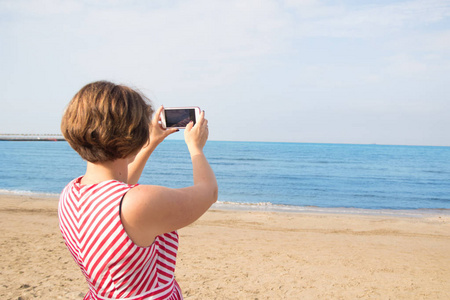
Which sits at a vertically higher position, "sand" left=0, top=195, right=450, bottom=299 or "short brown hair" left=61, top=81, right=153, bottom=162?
"short brown hair" left=61, top=81, right=153, bottom=162

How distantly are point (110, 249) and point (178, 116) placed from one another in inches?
27.4

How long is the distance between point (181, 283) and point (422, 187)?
991 inches

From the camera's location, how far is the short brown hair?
118 cm

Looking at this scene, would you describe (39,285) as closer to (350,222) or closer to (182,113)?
(182,113)

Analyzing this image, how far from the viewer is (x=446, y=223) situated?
12.8 m

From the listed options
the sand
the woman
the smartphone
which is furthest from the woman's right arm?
the sand

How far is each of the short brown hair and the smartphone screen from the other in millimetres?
406

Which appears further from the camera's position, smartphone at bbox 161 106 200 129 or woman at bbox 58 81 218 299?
smartphone at bbox 161 106 200 129

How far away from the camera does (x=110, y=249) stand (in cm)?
119

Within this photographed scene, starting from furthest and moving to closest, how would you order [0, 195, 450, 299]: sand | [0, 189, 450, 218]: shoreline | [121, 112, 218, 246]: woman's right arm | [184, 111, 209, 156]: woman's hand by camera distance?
[0, 189, 450, 218]: shoreline, [0, 195, 450, 299]: sand, [184, 111, 209, 156]: woman's hand, [121, 112, 218, 246]: woman's right arm

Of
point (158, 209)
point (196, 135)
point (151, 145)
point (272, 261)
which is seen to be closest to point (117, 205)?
point (158, 209)

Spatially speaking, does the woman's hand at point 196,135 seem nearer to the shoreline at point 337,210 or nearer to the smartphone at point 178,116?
the smartphone at point 178,116

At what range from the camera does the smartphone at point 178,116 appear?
5.41 feet

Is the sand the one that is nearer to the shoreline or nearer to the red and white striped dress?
the shoreline
